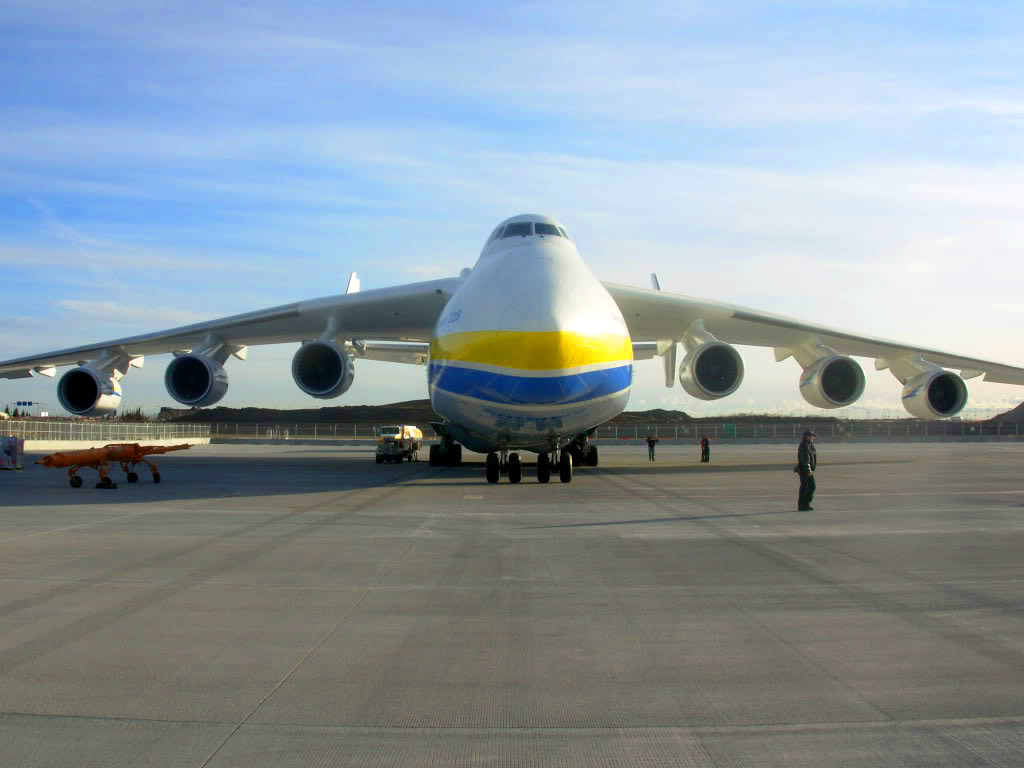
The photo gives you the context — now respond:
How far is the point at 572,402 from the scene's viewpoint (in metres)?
14.0

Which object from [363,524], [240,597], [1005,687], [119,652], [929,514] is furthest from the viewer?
[929,514]

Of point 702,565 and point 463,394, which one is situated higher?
point 463,394

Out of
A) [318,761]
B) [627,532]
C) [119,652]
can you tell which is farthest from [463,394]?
[318,761]

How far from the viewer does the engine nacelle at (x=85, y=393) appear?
64.4 feet

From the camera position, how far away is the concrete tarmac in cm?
335

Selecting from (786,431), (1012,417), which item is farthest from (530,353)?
(1012,417)

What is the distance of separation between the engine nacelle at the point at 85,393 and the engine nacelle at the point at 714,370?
1266cm

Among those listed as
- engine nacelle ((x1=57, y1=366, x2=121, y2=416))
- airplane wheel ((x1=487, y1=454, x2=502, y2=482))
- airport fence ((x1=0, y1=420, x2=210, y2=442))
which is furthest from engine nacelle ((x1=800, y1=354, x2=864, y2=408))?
airport fence ((x1=0, y1=420, x2=210, y2=442))

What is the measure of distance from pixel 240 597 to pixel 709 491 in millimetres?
10031

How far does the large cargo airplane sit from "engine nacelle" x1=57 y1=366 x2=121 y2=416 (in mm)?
31

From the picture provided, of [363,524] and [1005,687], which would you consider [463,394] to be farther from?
[1005,687]

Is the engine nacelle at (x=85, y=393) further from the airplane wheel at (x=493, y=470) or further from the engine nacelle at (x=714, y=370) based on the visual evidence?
the engine nacelle at (x=714, y=370)

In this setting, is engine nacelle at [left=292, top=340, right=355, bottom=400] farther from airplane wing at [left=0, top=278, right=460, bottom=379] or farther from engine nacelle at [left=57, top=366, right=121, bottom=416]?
engine nacelle at [left=57, top=366, right=121, bottom=416]

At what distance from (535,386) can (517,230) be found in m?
4.89
